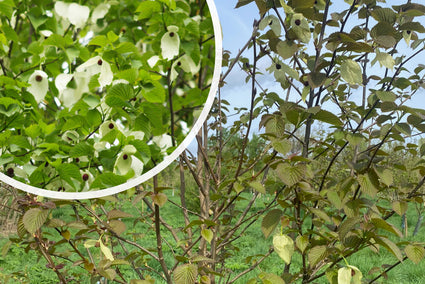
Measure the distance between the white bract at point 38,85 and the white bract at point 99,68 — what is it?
115mm

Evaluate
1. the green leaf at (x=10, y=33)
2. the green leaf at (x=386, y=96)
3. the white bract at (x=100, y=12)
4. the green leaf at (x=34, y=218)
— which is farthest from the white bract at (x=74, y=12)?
the green leaf at (x=386, y=96)

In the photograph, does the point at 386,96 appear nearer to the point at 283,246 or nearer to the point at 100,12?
the point at 283,246

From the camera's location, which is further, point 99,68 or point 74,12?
point 74,12

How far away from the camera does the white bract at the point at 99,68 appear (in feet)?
3.59

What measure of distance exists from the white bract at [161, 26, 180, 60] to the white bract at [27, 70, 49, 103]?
333 millimetres

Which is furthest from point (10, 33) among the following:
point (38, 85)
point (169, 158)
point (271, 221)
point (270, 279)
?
point (270, 279)

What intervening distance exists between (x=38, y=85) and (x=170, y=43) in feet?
1.25

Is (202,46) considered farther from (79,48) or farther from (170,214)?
(170,214)

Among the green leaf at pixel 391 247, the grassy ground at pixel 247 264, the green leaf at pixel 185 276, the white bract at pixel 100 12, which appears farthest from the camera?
the grassy ground at pixel 247 264

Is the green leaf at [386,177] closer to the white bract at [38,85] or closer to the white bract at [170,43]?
the white bract at [170,43]

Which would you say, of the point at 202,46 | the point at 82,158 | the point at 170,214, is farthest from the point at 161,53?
the point at 170,214

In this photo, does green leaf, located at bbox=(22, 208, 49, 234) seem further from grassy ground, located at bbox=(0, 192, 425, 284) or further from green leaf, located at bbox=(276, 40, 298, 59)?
grassy ground, located at bbox=(0, 192, 425, 284)

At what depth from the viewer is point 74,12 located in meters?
1.21

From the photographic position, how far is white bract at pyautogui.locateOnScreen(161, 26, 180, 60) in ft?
3.70
